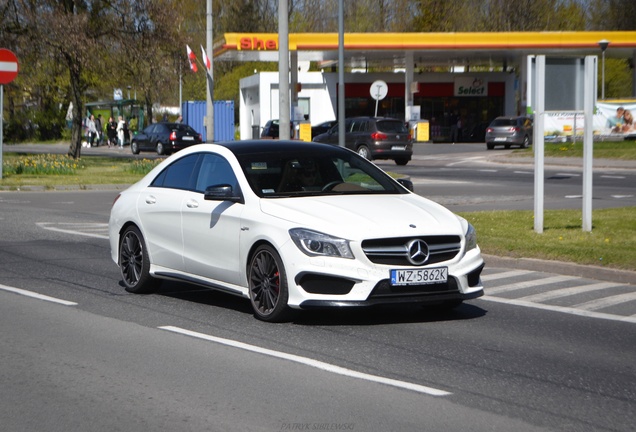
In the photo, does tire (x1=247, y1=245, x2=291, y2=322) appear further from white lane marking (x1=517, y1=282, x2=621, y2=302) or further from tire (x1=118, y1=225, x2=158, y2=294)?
white lane marking (x1=517, y1=282, x2=621, y2=302)

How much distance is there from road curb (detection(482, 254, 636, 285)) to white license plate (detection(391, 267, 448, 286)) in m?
3.75

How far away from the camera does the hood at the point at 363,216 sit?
8.72 m

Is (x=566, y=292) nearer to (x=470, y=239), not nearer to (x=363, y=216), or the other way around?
(x=470, y=239)

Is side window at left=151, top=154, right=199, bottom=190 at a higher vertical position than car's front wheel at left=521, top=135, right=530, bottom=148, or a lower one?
higher

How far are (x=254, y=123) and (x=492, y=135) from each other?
21.2 meters

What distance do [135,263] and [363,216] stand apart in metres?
3.11

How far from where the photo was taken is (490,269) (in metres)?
13.1

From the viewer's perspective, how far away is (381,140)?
39781 millimetres

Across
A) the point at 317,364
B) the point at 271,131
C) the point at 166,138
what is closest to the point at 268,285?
the point at 317,364

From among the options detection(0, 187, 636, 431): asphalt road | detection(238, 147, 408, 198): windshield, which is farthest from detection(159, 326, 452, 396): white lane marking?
detection(238, 147, 408, 198): windshield

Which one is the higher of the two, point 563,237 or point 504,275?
point 563,237

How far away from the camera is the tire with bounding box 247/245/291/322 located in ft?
29.3

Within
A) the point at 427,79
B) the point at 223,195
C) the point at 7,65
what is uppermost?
the point at 427,79

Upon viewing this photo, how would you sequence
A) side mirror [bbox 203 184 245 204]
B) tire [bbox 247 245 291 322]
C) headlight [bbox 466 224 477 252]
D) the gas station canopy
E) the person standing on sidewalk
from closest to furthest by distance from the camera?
tire [bbox 247 245 291 322] < headlight [bbox 466 224 477 252] < side mirror [bbox 203 184 245 204] < the gas station canopy < the person standing on sidewalk
